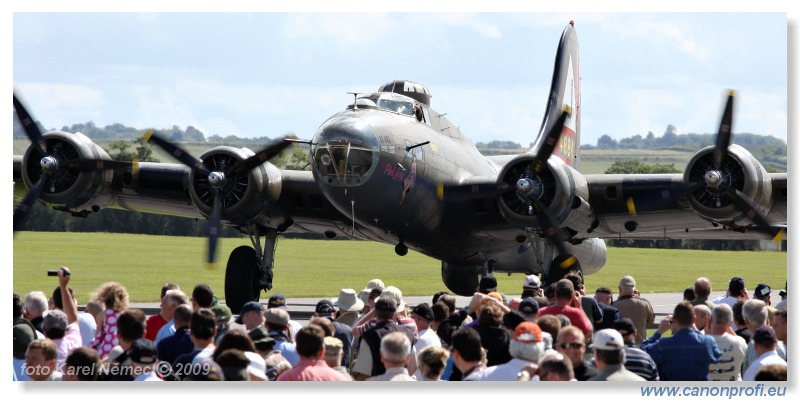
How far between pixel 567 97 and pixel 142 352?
74.6ft

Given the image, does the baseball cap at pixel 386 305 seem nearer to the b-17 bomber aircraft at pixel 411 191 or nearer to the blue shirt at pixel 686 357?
the blue shirt at pixel 686 357

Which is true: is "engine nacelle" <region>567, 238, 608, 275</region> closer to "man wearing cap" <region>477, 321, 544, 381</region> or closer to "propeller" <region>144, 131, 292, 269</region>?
"propeller" <region>144, 131, 292, 269</region>

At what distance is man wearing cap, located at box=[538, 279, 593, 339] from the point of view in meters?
12.5

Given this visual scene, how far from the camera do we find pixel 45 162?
2278 centimetres

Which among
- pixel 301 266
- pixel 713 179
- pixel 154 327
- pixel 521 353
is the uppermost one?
pixel 713 179

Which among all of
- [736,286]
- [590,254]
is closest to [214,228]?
[736,286]

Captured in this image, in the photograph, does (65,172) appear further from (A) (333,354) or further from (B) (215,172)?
(A) (333,354)

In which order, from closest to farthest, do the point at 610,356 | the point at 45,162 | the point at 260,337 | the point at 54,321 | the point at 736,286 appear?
the point at 610,356 → the point at 260,337 → the point at 54,321 → the point at 736,286 → the point at 45,162

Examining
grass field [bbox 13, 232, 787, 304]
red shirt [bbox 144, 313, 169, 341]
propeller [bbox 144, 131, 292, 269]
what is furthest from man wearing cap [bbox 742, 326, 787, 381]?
grass field [bbox 13, 232, 787, 304]

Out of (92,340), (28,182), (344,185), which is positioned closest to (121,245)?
(28,182)

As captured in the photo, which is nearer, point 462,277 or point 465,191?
point 465,191

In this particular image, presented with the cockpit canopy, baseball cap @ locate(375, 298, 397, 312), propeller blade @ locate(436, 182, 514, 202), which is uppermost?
the cockpit canopy

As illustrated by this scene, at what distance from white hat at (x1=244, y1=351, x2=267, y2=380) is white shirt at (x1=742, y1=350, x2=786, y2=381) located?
450 cm

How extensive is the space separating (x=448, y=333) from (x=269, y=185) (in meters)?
12.6
